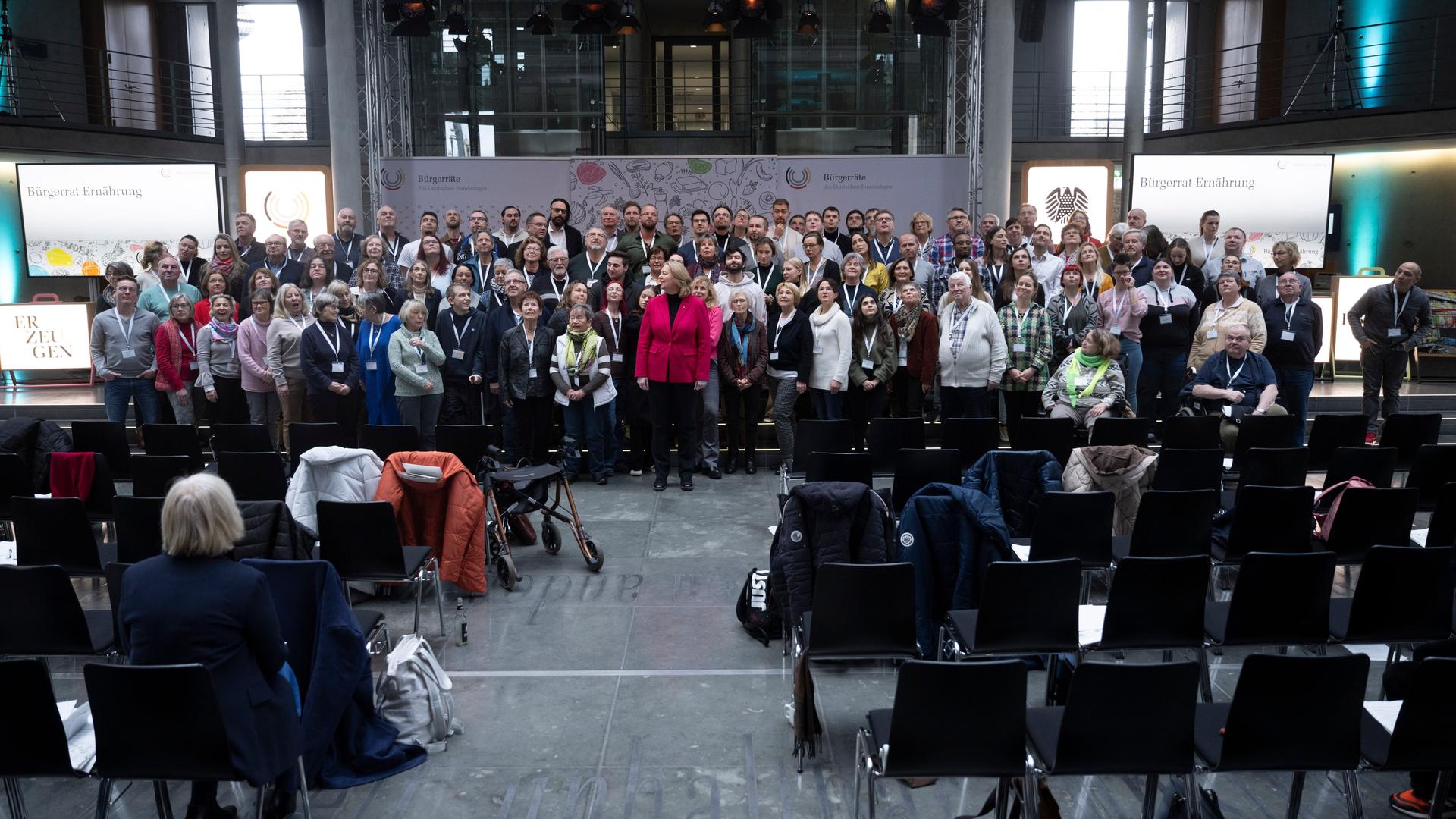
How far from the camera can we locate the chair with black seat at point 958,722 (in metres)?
3.38

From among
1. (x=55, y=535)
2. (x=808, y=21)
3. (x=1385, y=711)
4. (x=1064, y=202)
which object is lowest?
(x=1385, y=711)

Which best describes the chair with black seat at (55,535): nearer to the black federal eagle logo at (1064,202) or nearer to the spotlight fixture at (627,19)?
the spotlight fixture at (627,19)

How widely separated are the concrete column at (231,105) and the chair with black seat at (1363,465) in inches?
591

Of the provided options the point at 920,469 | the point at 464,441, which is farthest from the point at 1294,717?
Answer: the point at 464,441

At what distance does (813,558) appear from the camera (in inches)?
198

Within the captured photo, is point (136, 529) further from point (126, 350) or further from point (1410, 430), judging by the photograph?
point (1410, 430)

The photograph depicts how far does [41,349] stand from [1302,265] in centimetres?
1591

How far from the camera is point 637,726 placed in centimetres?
470

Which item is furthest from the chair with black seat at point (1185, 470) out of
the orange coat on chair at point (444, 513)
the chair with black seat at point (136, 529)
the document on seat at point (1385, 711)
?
the chair with black seat at point (136, 529)

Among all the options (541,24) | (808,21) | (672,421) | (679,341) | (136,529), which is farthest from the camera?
(808,21)

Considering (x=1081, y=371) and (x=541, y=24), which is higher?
(x=541, y=24)

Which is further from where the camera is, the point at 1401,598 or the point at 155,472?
the point at 155,472

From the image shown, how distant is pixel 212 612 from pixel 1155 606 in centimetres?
353

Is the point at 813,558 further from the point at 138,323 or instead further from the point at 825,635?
the point at 138,323
